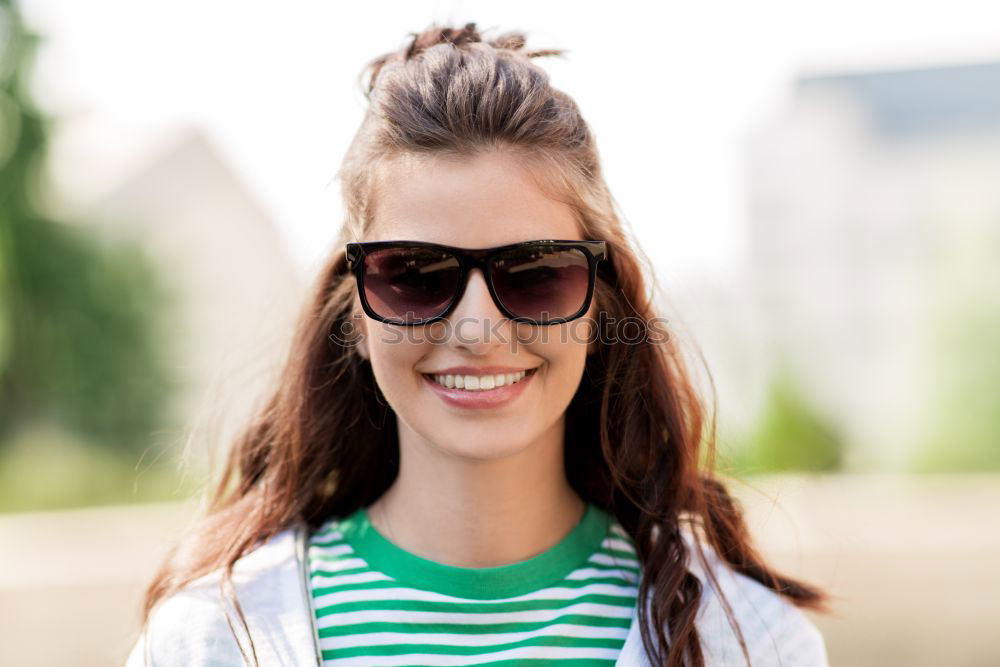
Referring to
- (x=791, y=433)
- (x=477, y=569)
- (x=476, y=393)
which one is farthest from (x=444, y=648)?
(x=791, y=433)

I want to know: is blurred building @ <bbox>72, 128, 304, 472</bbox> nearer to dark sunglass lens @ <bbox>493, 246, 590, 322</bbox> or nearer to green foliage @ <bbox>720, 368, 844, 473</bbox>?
green foliage @ <bbox>720, 368, 844, 473</bbox>

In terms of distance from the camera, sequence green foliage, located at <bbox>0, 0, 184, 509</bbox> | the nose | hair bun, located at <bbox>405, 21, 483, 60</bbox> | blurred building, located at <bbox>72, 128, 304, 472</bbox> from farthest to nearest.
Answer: blurred building, located at <bbox>72, 128, 304, 472</bbox> < green foliage, located at <bbox>0, 0, 184, 509</bbox> < hair bun, located at <bbox>405, 21, 483, 60</bbox> < the nose

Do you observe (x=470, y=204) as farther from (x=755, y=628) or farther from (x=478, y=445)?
(x=755, y=628)

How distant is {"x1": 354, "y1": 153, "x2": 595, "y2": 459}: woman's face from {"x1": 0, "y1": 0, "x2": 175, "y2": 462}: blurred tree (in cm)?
1048

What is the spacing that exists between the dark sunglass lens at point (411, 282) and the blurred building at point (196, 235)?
4622 millimetres

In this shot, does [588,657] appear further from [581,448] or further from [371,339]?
[371,339]

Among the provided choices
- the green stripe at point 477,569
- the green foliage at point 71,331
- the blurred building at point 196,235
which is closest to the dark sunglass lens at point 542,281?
the green stripe at point 477,569

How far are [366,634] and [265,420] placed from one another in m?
0.64

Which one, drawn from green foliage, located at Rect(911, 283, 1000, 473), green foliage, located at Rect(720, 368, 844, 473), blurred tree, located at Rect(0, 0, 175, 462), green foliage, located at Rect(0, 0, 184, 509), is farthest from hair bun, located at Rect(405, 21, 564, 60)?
blurred tree, located at Rect(0, 0, 175, 462)

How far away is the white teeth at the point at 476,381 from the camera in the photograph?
1.62 metres

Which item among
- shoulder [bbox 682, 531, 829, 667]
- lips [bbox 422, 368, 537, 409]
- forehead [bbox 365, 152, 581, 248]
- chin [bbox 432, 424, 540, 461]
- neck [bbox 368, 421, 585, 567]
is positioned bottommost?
shoulder [bbox 682, 531, 829, 667]

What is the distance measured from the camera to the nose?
62.3 inches

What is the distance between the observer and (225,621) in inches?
65.0

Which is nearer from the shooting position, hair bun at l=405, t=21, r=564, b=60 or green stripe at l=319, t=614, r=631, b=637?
green stripe at l=319, t=614, r=631, b=637
